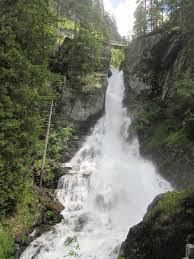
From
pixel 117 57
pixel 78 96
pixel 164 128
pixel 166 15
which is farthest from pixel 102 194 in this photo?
pixel 117 57

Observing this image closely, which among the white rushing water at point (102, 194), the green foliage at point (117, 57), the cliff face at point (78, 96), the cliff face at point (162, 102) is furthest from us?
the green foliage at point (117, 57)

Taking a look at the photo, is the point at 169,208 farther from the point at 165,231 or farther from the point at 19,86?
the point at 19,86

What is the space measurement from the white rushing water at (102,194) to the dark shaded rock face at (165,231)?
203cm

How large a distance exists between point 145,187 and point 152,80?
13962 mm

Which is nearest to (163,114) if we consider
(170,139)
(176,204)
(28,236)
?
(170,139)

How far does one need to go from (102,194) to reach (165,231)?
13.6 m

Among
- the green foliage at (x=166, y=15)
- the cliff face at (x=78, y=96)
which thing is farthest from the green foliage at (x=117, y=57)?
the cliff face at (x=78, y=96)

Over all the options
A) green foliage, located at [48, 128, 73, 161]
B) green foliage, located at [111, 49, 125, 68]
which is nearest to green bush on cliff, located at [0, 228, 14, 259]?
green foliage, located at [48, 128, 73, 161]

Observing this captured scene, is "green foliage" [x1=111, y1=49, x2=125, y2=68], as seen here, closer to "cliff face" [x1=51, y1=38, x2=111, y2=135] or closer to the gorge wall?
the gorge wall

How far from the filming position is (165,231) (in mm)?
10312

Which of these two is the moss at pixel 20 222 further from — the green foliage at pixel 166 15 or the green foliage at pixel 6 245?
the green foliage at pixel 166 15

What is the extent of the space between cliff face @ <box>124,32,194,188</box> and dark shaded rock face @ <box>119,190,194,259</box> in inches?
441

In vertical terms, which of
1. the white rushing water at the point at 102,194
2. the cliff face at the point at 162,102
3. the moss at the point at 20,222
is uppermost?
the cliff face at the point at 162,102

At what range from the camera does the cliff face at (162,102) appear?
80.0ft
